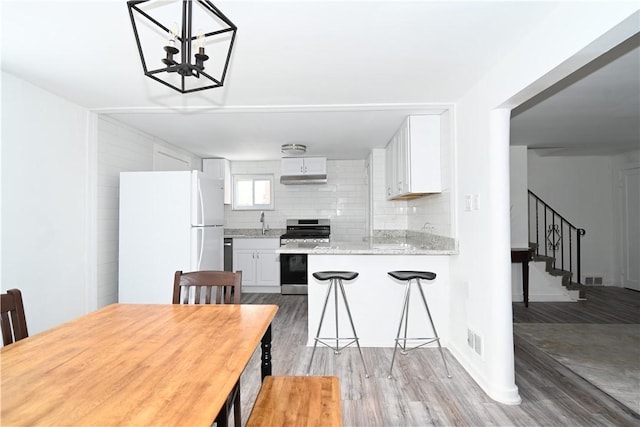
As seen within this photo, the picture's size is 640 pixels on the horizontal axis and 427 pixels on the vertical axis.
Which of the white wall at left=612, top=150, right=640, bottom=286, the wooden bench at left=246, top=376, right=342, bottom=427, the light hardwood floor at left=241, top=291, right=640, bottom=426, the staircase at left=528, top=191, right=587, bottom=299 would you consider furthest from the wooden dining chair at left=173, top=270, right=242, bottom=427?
the white wall at left=612, top=150, right=640, bottom=286

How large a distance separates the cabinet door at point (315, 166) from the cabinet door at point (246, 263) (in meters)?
1.64

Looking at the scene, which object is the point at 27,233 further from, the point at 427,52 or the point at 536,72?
the point at 536,72

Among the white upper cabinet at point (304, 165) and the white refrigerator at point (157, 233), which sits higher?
the white upper cabinet at point (304, 165)

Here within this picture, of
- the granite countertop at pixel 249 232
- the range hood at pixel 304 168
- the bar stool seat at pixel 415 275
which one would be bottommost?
the bar stool seat at pixel 415 275

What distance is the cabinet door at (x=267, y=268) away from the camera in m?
5.84

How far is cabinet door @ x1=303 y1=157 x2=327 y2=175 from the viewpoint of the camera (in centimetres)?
588

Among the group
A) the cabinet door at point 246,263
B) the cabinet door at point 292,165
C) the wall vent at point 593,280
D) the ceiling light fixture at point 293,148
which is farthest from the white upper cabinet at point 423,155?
the wall vent at point 593,280

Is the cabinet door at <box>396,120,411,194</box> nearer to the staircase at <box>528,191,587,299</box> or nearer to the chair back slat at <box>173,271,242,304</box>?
the chair back slat at <box>173,271,242,304</box>

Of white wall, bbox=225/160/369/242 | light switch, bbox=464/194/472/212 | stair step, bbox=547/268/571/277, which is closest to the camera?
light switch, bbox=464/194/472/212

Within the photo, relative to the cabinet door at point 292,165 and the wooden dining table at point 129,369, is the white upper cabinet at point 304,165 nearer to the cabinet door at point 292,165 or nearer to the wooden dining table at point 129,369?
the cabinet door at point 292,165

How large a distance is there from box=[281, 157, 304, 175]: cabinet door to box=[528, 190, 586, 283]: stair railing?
12.6ft

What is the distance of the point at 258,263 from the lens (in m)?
5.90

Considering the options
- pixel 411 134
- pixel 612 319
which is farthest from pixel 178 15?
pixel 612 319

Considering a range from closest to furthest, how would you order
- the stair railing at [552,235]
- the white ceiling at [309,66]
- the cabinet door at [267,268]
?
the white ceiling at [309,66]
the cabinet door at [267,268]
the stair railing at [552,235]
